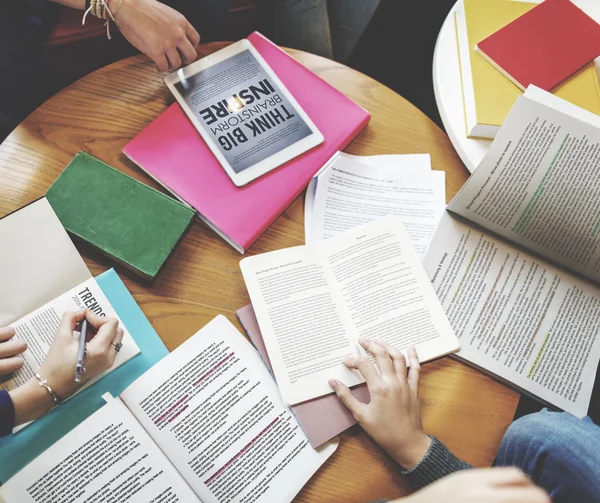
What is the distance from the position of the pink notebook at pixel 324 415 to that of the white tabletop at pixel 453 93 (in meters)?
0.50

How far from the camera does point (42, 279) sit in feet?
2.60

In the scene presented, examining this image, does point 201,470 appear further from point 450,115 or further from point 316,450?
point 450,115

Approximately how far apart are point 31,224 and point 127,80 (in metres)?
0.37

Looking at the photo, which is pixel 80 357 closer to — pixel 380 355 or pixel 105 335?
pixel 105 335

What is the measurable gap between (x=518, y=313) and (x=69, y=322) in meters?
0.75

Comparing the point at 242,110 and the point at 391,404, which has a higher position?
the point at 242,110

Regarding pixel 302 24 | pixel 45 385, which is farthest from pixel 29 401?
pixel 302 24

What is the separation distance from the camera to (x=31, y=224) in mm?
793

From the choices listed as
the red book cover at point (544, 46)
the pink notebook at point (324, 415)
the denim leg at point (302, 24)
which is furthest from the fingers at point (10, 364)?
the denim leg at point (302, 24)

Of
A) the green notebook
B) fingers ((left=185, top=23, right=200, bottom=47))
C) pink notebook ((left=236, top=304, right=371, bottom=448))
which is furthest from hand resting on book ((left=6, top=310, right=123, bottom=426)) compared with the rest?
fingers ((left=185, top=23, right=200, bottom=47))

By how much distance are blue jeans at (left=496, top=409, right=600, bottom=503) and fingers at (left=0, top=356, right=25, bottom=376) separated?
2.53 feet

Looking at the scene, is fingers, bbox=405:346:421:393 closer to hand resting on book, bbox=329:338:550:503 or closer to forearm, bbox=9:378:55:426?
hand resting on book, bbox=329:338:550:503

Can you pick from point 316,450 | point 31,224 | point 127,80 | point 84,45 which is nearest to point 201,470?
point 316,450

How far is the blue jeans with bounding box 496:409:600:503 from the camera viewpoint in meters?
0.79
